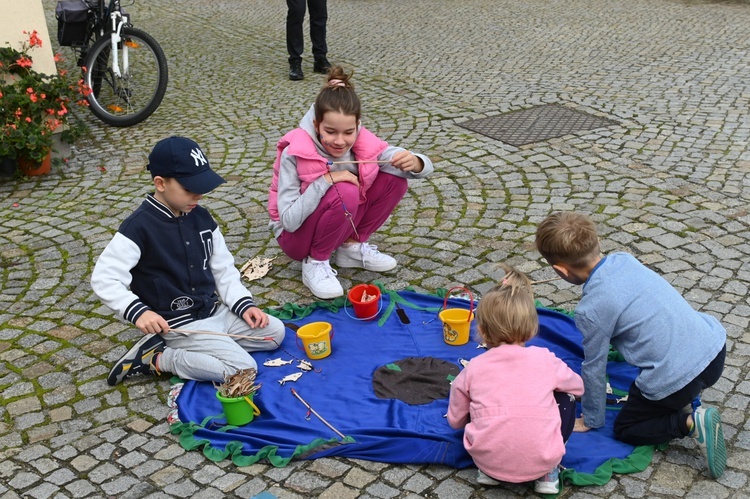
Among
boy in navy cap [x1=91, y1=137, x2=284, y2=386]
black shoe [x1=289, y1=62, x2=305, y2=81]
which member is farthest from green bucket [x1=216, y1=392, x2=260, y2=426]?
black shoe [x1=289, y1=62, x2=305, y2=81]

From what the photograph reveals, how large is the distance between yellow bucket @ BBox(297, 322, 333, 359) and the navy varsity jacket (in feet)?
0.96

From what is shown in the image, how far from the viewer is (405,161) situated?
405cm

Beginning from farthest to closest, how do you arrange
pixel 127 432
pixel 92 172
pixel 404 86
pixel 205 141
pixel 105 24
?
pixel 404 86, pixel 105 24, pixel 205 141, pixel 92 172, pixel 127 432

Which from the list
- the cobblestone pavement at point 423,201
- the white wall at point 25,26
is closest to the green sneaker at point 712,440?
the cobblestone pavement at point 423,201

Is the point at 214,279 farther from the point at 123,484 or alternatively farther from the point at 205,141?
the point at 205,141

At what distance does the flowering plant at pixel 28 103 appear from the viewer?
553 centimetres

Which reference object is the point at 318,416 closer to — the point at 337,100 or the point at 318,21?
the point at 337,100

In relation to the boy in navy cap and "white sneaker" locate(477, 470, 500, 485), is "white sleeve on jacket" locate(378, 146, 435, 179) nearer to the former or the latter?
the boy in navy cap

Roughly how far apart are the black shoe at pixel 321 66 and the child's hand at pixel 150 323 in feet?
19.2

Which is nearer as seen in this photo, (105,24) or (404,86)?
(105,24)

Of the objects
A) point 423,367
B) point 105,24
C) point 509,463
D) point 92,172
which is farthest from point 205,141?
point 509,463

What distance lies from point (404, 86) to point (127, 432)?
5505 mm

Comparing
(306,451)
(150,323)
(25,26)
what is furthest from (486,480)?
(25,26)

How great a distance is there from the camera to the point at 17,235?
4938mm
